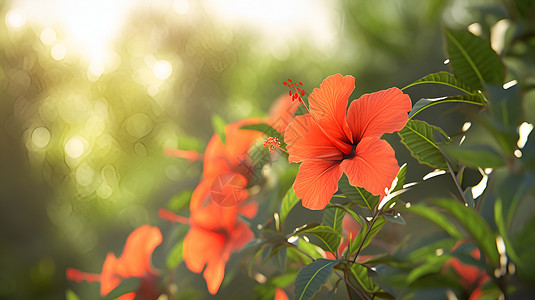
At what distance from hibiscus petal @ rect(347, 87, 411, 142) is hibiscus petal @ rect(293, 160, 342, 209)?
18 mm

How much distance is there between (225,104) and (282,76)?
11 centimetres

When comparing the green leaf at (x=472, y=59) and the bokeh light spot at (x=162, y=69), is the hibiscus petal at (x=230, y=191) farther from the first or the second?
the bokeh light spot at (x=162, y=69)

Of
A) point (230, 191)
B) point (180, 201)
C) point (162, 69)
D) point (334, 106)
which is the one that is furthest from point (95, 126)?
point (334, 106)

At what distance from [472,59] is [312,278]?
0.10 meters

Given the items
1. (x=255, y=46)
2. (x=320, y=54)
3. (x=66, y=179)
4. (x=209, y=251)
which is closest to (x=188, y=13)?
(x=255, y=46)

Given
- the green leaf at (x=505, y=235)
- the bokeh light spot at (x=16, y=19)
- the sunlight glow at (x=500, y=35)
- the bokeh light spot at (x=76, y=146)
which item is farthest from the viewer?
the bokeh light spot at (x=76, y=146)

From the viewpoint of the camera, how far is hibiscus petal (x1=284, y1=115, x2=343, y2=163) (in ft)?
0.57

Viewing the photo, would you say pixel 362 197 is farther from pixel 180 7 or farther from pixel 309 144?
pixel 180 7

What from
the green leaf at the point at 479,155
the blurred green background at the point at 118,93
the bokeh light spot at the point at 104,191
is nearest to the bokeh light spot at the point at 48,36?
the blurred green background at the point at 118,93

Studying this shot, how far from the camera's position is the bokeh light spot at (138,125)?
726 mm

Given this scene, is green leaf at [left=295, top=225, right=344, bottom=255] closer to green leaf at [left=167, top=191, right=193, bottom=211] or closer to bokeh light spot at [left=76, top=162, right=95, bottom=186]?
green leaf at [left=167, top=191, right=193, bottom=211]

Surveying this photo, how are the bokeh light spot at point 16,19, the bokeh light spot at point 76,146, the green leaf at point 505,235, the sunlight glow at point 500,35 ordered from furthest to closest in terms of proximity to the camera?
the bokeh light spot at point 76,146, the bokeh light spot at point 16,19, the sunlight glow at point 500,35, the green leaf at point 505,235

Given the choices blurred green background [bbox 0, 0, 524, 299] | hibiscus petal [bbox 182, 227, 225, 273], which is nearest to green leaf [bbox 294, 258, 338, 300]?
hibiscus petal [bbox 182, 227, 225, 273]

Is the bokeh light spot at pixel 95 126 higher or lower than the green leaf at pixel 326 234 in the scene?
lower
